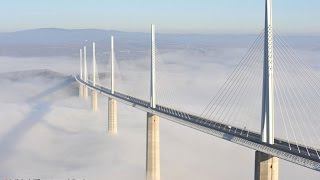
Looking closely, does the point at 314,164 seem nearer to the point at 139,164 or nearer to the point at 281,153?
the point at 281,153

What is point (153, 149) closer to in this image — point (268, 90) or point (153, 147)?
point (153, 147)

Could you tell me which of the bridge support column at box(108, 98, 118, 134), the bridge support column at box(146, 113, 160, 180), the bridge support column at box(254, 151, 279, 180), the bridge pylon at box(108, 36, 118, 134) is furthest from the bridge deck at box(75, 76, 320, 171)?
the bridge support column at box(108, 98, 118, 134)

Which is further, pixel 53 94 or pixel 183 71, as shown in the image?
pixel 183 71

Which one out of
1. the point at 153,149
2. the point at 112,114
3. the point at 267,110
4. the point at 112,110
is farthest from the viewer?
the point at 112,114

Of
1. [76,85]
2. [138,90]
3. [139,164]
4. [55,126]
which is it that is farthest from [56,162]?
[76,85]

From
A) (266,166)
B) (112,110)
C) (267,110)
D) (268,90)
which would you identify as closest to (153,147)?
(266,166)

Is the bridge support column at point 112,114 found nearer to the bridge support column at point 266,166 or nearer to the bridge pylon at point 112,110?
the bridge pylon at point 112,110
